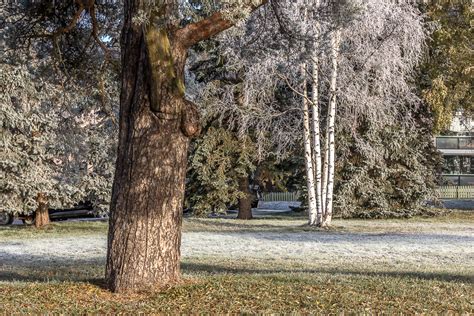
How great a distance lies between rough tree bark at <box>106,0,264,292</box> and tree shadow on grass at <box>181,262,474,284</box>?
8.42 feet

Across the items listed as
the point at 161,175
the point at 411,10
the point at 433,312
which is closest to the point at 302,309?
the point at 433,312

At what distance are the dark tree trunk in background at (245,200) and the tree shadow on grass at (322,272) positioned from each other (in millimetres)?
15809

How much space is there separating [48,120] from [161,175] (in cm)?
1658

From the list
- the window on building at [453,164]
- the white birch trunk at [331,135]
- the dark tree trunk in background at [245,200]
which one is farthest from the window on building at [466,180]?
the white birch trunk at [331,135]

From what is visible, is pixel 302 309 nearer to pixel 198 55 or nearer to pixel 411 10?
pixel 411 10

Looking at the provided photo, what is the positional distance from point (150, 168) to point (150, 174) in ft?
0.21

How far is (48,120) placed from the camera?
2323 cm

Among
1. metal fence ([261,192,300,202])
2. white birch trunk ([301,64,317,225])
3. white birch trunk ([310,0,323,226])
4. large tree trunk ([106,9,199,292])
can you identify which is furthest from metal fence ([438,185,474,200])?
large tree trunk ([106,9,199,292])

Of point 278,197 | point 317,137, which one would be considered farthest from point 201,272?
point 278,197

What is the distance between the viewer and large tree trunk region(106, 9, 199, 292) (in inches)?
298

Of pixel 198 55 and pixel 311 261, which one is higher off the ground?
pixel 198 55

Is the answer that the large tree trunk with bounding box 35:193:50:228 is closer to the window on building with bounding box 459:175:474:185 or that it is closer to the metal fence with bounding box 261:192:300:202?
the metal fence with bounding box 261:192:300:202

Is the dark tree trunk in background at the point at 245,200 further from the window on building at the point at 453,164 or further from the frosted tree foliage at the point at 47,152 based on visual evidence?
the window on building at the point at 453,164

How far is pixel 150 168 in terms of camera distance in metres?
7.61
